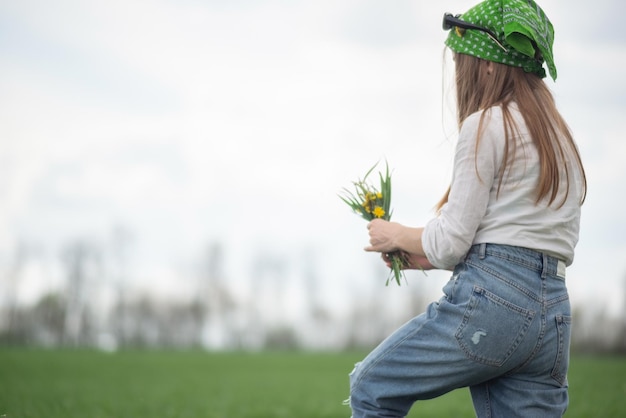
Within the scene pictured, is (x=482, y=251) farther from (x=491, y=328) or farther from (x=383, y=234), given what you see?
(x=383, y=234)

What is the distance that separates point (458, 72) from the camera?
2.83 metres

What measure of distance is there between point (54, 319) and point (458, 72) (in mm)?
75284

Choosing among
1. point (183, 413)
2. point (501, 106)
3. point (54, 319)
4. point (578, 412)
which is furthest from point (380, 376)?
point (54, 319)

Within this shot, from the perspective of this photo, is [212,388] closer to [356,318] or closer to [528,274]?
[528,274]

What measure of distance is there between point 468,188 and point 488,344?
532mm

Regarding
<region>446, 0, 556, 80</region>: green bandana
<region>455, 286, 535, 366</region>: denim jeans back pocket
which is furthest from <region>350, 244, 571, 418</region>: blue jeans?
<region>446, 0, 556, 80</region>: green bandana

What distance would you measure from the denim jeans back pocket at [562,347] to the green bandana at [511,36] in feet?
3.07

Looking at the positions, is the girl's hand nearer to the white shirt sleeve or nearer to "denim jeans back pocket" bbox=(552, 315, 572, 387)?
the white shirt sleeve

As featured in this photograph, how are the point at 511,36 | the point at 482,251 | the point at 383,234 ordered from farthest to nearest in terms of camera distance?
the point at 383,234, the point at 511,36, the point at 482,251

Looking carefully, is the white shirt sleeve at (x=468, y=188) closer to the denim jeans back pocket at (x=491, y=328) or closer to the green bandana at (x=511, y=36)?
the denim jeans back pocket at (x=491, y=328)

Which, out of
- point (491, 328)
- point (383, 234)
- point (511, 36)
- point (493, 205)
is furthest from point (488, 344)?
point (511, 36)

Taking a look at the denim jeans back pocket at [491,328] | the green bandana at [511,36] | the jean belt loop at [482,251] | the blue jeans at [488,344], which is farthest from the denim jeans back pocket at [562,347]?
the green bandana at [511,36]

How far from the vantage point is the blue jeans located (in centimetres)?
246

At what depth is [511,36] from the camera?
104 inches
